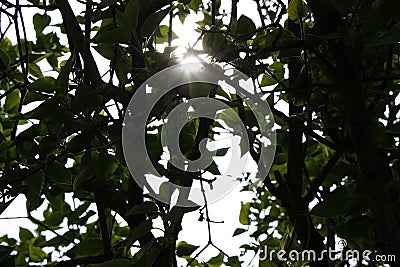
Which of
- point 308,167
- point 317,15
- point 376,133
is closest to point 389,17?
point 317,15

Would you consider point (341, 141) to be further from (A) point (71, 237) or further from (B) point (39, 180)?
(A) point (71, 237)

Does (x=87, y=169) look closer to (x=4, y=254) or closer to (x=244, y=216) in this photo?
(x=4, y=254)

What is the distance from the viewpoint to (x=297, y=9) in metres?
0.76

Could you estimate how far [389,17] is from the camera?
1.70 feet

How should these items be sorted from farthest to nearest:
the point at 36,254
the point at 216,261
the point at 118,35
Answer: the point at 36,254 → the point at 216,261 → the point at 118,35

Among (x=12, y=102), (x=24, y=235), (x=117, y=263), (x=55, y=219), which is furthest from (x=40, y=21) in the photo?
(x=24, y=235)

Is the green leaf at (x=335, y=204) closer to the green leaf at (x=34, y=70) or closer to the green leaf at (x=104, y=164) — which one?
Result: the green leaf at (x=104, y=164)

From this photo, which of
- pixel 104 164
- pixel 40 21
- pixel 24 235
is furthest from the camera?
pixel 24 235

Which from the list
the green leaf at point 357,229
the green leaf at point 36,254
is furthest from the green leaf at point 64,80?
the green leaf at point 36,254

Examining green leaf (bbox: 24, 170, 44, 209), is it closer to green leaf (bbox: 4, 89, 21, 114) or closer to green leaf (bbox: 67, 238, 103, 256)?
green leaf (bbox: 67, 238, 103, 256)

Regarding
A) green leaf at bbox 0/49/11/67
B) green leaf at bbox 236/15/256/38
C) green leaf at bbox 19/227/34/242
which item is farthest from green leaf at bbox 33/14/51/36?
green leaf at bbox 19/227/34/242

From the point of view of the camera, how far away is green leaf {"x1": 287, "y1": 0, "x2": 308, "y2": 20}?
75cm

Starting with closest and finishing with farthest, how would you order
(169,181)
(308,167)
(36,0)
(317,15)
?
(317,15), (169,181), (36,0), (308,167)

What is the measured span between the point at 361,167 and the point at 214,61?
189 mm
